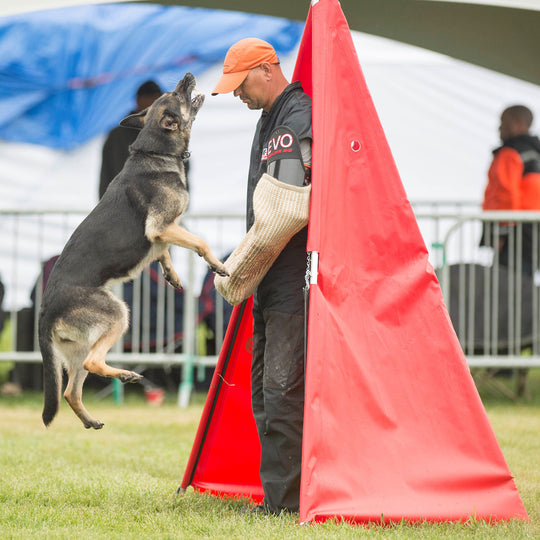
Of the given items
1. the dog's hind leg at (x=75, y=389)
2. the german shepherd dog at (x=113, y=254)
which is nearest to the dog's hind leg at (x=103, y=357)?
the german shepherd dog at (x=113, y=254)

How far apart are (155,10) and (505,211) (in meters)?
5.44

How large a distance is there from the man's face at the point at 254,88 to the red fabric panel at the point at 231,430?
3.31 feet

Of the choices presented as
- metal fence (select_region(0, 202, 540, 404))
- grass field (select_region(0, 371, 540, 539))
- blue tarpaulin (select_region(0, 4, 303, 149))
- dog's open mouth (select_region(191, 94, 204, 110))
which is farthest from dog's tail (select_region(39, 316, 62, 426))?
blue tarpaulin (select_region(0, 4, 303, 149))

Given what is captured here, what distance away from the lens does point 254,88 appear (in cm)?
390

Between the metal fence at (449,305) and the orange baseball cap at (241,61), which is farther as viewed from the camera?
the metal fence at (449,305)

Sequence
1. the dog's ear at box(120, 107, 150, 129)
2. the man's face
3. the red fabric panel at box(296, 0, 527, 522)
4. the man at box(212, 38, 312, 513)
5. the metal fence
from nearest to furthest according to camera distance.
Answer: the red fabric panel at box(296, 0, 527, 522)
the man at box(212, 38, 312, 513)
the man's face
the dog's ear at box(120, 107, 150, 129)
the metal fence

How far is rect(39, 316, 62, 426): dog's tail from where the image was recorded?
409cm

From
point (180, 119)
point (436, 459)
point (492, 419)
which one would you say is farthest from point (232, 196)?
point (436, 459)

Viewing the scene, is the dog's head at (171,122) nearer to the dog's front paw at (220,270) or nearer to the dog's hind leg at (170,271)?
the dog's hind leg at (170,271)

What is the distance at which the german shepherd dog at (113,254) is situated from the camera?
3.94 meters

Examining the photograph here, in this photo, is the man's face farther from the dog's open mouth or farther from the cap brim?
the dog's open mouth

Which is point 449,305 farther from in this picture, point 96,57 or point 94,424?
point 96,57

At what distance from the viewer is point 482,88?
38.3 feet

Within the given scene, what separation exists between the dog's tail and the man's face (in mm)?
1457
